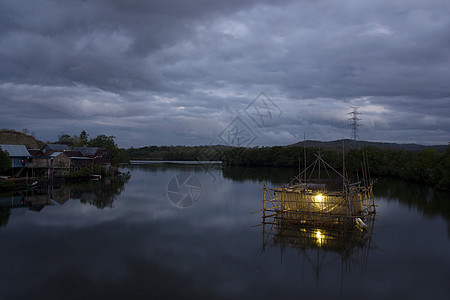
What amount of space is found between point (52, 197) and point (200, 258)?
14.4 metres

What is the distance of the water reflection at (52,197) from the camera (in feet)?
53.8

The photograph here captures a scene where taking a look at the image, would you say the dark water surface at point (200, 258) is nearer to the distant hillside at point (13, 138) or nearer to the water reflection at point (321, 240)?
the water reflection at point (321, 240)

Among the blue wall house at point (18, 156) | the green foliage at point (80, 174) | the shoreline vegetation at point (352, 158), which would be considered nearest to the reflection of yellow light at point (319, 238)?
the shoreline vegetation at point (352, 158)

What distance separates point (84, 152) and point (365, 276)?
117ft

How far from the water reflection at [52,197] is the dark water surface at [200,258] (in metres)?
0.40

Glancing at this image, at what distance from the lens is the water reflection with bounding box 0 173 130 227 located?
16406mm

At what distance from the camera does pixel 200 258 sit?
9523 mm

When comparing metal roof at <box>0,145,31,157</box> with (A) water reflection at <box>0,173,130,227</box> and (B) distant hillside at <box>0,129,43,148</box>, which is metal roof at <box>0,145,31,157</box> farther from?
(B) distant hillside at <box>0,129,43,148</box>

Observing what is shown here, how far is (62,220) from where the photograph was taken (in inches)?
546

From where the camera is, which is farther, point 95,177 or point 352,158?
point 352,158

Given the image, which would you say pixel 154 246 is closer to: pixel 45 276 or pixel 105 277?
pixel 105 277

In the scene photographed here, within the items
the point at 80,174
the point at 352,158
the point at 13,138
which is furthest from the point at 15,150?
the point at 352,158

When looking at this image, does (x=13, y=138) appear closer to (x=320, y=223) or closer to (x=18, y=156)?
(x=18, y=156)

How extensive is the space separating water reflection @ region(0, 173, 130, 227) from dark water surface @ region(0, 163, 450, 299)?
0.40 m
